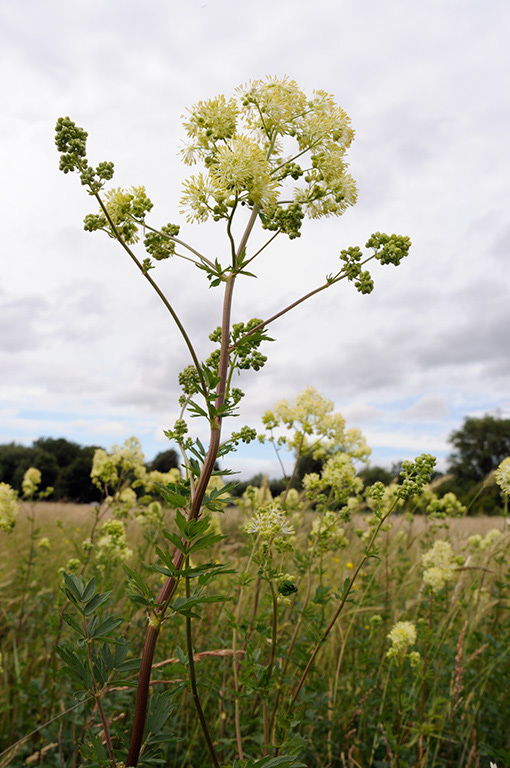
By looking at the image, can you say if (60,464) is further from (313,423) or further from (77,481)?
(313,423)

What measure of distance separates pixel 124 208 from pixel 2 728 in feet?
10.7

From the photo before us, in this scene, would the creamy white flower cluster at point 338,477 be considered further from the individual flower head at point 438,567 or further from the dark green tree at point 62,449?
the dark green tree at point 62,449

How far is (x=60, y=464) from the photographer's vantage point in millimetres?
42344

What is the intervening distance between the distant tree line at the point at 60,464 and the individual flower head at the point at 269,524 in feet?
84.2

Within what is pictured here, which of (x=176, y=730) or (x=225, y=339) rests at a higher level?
(x=225, y=339)

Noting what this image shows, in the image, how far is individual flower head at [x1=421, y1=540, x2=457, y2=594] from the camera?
11.6ft

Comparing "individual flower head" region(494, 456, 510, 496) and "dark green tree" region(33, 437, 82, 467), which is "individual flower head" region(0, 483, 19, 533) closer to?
"individual flower head" region(494, 456, 510, 496)

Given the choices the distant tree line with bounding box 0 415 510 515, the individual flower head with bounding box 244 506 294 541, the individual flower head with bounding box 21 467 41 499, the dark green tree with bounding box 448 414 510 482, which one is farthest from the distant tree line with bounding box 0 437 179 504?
the dark green tree with bounding box 448 414 510 482

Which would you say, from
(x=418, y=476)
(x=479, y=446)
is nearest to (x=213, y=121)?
(x=418, y=476)

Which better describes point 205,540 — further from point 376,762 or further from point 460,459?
point 460,459

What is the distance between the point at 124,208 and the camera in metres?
1.86

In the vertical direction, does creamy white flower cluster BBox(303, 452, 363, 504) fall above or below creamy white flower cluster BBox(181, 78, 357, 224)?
below

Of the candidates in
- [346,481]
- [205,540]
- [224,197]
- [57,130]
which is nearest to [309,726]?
[346,481]

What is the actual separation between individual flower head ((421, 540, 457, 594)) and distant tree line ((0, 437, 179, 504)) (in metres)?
24.3
